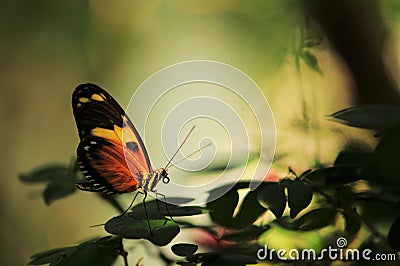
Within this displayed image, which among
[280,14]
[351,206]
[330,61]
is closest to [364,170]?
[351,206]

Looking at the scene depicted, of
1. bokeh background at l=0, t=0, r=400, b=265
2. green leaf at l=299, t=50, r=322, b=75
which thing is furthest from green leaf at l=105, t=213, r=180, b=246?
bokeh background at l=0, t=0, r=400, b=265

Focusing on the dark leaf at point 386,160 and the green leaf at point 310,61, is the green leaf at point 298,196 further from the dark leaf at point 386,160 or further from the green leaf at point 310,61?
the green leaf at point 310,61

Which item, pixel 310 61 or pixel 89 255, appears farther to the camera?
pixel 310 61

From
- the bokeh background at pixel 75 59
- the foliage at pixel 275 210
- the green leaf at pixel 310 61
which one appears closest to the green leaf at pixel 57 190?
the foliage at pixel 275 210

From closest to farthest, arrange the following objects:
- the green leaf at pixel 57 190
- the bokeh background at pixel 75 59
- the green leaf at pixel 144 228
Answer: the green leaf at pixel 144 228, the green leaf at pixel 57 190, the bokeh background at pixel 75 59

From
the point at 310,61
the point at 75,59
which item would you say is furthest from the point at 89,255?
the point at 75,59

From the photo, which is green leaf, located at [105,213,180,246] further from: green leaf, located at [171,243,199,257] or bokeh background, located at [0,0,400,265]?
bokeh background, located at [0,0,400,265]

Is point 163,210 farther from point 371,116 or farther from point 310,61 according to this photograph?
point 310,61
